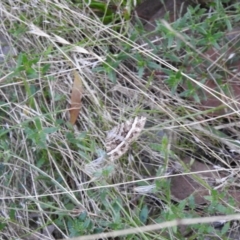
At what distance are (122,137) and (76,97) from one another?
23 centimetres

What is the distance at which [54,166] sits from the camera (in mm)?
1910

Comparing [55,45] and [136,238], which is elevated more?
[55,45]

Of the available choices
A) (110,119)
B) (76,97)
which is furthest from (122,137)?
(76,97)

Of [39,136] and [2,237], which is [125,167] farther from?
[2,237]

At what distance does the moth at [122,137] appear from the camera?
184cm

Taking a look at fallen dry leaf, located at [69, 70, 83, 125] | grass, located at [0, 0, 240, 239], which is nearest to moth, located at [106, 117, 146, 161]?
grass, located at [0, 0, 240, 239]

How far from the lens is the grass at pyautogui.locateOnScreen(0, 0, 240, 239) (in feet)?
5.92

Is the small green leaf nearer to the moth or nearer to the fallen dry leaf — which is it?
the moth

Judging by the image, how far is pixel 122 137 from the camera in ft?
6.09

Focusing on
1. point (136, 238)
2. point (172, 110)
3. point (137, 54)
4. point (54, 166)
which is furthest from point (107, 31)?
point (136, 238)

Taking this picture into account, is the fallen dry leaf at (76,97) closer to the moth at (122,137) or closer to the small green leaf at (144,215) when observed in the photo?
the moth at (122,137)

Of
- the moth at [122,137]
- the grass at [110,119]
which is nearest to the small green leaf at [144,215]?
the grass at [110,119]

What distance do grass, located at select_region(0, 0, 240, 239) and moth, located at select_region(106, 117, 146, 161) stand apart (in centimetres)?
3

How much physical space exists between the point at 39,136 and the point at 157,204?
1.39 ft
